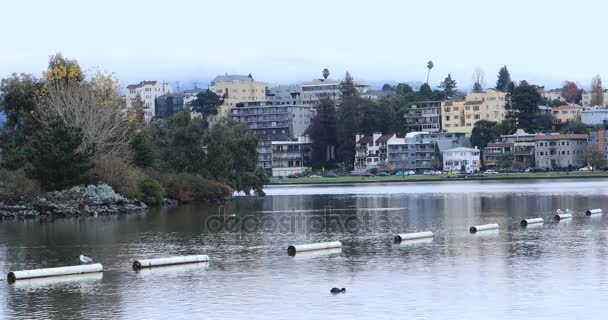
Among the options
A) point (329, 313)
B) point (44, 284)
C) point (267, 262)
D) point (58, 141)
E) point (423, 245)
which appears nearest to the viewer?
point (329, 313)

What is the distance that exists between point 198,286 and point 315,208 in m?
47.8

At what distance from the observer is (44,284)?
33688mm

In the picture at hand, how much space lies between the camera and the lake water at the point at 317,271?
27.9 metres

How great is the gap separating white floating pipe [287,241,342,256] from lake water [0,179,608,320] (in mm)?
408

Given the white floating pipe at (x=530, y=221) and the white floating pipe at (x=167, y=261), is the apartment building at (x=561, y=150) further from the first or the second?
the white floating pipe at (x=167, y=261)

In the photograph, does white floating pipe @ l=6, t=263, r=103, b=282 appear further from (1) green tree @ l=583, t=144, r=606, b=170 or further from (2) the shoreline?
(1) green tree @ l=583, t=144, r=606, b=170

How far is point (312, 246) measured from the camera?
4278 centimetres

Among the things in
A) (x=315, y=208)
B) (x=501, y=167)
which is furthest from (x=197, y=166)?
(x=501, y=167)

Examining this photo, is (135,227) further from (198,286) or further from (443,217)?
(198,286)

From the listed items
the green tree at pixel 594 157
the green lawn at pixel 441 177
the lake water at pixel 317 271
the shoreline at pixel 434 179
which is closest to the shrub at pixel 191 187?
the lake water at pixel 317 271

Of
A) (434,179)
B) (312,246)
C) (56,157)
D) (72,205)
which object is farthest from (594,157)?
(312,246)

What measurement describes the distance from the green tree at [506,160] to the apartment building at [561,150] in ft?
18.3

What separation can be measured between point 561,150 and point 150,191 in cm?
12578

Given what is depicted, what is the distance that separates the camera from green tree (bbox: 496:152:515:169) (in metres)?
196
